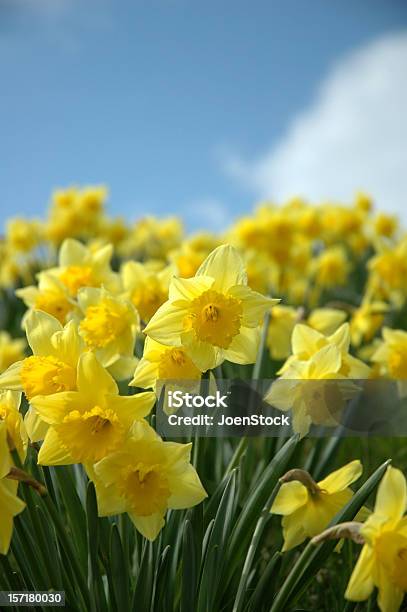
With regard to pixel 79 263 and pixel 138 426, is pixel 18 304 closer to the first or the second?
pixel 79 263

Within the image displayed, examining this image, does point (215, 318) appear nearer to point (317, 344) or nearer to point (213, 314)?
point (213, 314)

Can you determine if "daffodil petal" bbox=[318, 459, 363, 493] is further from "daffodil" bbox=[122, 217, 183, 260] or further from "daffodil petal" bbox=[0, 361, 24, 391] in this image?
"daffodil" bbox=[122, 217, 183, 260]

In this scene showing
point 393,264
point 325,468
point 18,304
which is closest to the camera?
point 325,468

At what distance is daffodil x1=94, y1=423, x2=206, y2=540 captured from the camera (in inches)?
40.5

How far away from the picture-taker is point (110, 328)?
1.46 metres

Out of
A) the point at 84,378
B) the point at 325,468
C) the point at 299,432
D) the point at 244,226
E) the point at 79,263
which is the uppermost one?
the point at 244,226

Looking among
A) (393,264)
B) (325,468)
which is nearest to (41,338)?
(325,468)

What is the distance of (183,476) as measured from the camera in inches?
41.9

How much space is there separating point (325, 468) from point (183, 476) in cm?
75

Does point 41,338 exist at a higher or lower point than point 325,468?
higher

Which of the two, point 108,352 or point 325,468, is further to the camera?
point 325,468

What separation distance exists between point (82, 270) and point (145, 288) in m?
0.24

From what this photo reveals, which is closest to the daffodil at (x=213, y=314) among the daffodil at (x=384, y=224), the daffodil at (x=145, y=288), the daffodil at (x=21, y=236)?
the daffodil at (x=145, y=288)

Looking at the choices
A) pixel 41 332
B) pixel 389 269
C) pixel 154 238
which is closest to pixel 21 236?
pixel 154 238
